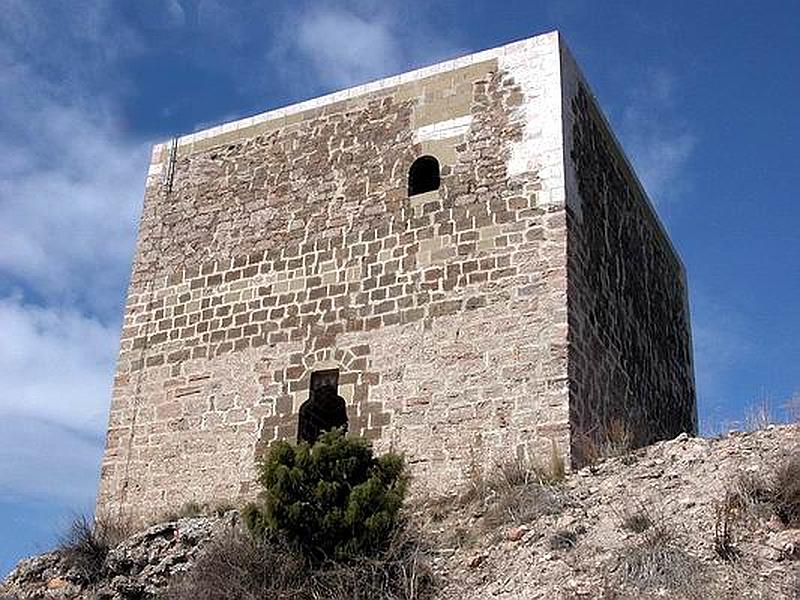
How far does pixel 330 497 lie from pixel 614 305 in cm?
527

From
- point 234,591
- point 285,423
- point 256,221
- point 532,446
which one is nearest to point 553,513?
point 532,446

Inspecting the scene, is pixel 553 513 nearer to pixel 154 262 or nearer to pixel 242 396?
pixel 242 396

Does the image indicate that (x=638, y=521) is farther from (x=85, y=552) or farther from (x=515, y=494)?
(x=85, y=552)

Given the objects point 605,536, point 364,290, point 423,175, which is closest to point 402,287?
point 364,290

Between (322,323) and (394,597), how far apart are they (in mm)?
4700

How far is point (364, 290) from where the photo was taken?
1354 cm

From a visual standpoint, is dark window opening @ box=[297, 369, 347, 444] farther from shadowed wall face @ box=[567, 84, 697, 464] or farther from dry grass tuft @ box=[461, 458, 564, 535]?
shadowed wall face @ box=[567, 84, 697, 464]

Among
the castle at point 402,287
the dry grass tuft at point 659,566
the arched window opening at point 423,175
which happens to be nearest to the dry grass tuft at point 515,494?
the castle at point 402,287

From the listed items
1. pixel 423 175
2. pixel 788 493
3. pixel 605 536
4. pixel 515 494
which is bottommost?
pixel 605 536

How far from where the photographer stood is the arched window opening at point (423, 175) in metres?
13.8

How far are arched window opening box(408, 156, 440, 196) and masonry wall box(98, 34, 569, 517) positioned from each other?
0.52ft

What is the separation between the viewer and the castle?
40.6 feet

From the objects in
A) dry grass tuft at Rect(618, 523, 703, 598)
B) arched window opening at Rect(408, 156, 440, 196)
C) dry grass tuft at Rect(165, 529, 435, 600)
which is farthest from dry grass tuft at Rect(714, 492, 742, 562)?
arched window opening at Rect(408, 156, 440, 196)

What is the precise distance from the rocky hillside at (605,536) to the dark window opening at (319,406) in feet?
4.99
